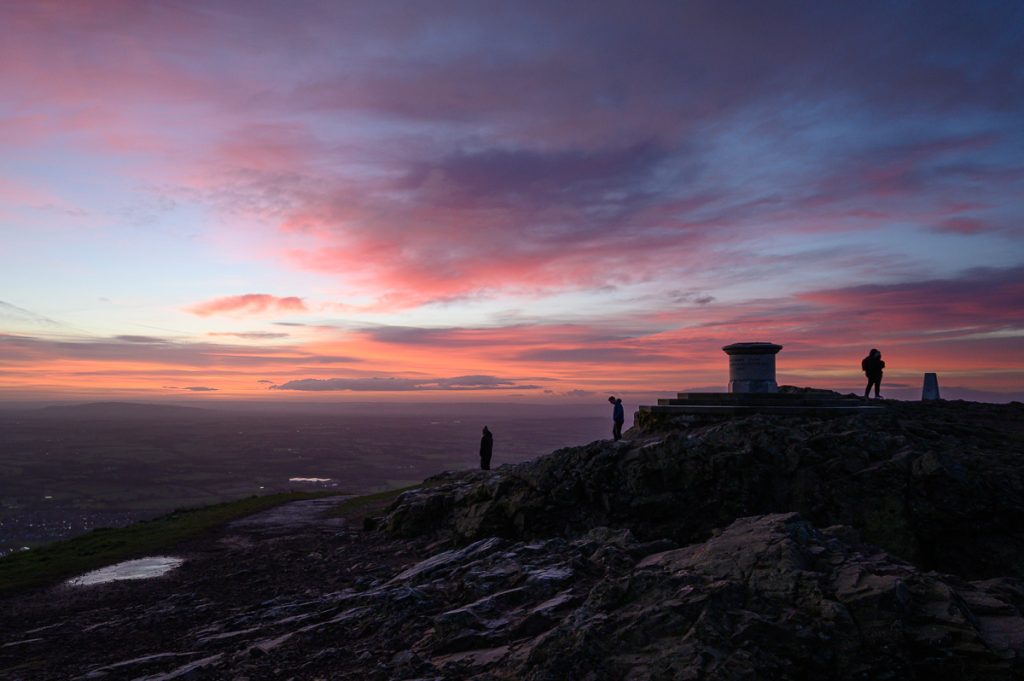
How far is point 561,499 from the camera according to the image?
646 inches

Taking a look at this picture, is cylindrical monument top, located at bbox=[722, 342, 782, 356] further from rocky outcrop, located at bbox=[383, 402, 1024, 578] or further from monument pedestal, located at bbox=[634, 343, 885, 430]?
rocky outcrop, located at bbox=[383, 402, 1024, 578]

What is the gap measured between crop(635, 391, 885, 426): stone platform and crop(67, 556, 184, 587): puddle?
17931mm

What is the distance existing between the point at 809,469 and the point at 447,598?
32.4 feet

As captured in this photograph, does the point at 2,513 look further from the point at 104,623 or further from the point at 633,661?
the point at 633,661

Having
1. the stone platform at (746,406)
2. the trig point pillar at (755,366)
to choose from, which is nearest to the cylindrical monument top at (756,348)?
the trig point pillar at (755,366)

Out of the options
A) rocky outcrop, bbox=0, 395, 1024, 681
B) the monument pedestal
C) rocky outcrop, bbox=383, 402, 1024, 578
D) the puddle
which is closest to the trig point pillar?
the monument pedestal

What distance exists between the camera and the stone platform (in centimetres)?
2038

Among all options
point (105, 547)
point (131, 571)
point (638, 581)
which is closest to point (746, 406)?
point (638, 581)

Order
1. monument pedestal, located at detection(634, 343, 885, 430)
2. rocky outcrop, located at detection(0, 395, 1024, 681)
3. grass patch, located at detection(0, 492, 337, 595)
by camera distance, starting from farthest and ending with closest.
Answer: monument pedestal, located at detection(634, 343, 885, 430) → grass patch, located at detection(0, 492, 337, 595) → rocky outcrop, located at detection(0, 395, 1024, 681)

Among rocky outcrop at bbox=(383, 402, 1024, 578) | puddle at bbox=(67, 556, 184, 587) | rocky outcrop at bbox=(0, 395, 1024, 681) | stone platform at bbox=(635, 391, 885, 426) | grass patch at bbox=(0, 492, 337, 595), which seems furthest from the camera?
stone platform at bbox=(635, 391, 885, 426)

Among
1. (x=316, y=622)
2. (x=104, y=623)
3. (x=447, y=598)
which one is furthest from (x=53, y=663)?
(x=447, y=598)

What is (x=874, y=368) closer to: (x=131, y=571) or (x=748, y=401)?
(x=748, y=401)

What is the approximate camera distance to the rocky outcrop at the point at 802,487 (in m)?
12.8

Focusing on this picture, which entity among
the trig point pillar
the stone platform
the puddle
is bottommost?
the puddle
